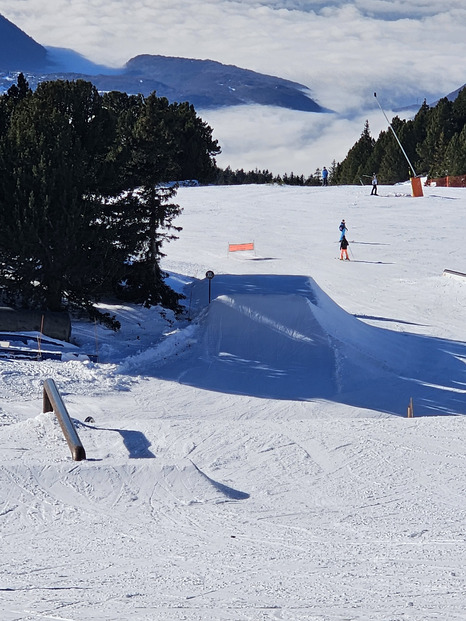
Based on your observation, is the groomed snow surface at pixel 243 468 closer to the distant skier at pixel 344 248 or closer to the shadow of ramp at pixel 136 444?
the shadow of ramp at pixel 136 444

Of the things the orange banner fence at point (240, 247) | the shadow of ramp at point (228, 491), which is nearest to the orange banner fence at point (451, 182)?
the orange banner fence at point (240, 247)

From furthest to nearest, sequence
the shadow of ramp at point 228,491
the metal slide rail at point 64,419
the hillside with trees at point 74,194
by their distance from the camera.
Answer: the hillside with trees at point 74,194, the metal slide rail at point 64,419, the shadow of ramp at point 228,491

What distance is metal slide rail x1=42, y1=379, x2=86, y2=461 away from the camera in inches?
346

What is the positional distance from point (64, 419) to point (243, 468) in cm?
225

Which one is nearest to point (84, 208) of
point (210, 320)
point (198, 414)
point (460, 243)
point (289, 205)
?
point (210, 320)

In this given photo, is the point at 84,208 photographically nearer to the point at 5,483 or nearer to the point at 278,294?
the point at 278,294

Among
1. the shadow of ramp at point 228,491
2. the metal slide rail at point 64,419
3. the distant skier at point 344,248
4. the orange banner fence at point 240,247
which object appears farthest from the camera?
the orange banner fence at point 240,247

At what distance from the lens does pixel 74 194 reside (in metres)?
18.7

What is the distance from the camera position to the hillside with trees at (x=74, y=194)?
1870cm

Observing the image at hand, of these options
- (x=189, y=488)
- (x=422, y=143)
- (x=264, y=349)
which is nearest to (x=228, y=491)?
(x=189, y=488)

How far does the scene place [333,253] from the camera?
3506 cm

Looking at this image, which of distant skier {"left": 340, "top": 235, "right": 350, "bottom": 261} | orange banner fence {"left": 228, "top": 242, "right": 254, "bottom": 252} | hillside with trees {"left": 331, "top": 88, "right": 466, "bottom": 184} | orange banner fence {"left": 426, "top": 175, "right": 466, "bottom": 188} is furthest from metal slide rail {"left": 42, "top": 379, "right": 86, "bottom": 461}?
hillside with trees {"left": 331, "top": 88, "right": 466, "bottom": 184}

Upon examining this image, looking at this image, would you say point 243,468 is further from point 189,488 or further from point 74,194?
point 74,194

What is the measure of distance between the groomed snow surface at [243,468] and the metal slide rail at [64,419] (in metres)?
0.23
